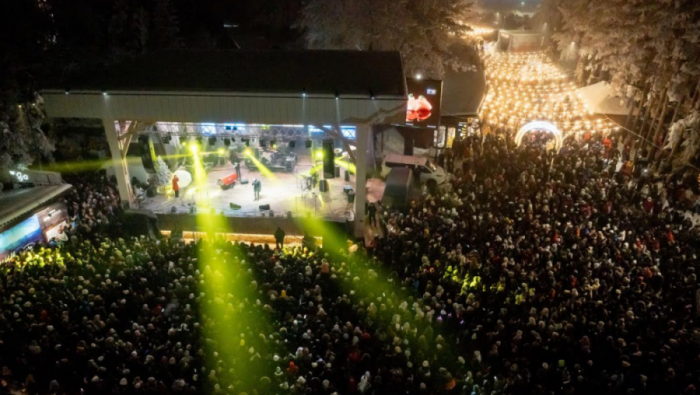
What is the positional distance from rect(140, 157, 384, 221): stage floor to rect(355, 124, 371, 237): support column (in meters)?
0.65

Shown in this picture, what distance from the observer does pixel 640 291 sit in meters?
9.02

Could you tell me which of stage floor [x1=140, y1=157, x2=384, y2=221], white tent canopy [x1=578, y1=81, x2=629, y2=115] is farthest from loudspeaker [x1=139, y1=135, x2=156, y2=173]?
white tent canopy [x1=578, y1=81, x2=629, y2=115]

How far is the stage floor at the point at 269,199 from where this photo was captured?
14.6m

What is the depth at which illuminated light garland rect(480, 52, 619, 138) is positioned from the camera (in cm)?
2067

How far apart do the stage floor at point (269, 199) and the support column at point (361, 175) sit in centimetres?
65

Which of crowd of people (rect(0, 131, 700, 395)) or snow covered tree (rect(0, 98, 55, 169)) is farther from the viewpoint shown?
snow covered tree (rect(0, 98, 55, 169))

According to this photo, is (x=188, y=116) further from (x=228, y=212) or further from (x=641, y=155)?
(x=641, y=155)

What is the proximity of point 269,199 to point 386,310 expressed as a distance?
8165 millimetres

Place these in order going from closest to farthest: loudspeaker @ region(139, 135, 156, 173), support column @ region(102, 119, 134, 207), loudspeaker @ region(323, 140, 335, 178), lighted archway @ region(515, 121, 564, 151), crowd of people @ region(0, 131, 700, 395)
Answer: crowd of people @ region(0, 131, 700, 395)
support column @ region(102, 119, 134, 207)
loudspeaker @ region(323, 140, 335, 178)
loudspeaker @ region(139, 135, 156, 173)
lighted archway @ region(515, 121, 564, 151)

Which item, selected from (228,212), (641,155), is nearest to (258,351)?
(228,212)

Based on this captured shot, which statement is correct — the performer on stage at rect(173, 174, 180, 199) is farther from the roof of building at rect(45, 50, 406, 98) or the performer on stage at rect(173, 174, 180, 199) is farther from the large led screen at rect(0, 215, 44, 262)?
the large led screen at rect(0, 215, 44, 262)

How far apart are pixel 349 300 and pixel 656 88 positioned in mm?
18507

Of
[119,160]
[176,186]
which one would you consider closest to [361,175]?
[176,186]

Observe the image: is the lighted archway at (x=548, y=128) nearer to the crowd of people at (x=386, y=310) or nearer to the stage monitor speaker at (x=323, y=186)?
the crowd of people at (x=386, y=310)
